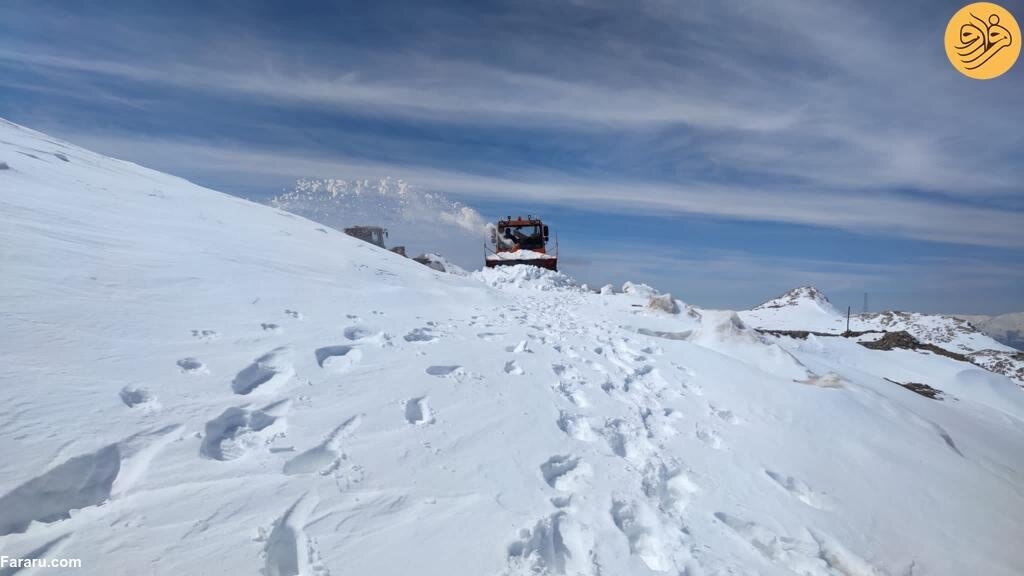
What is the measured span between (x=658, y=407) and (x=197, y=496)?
141 inches

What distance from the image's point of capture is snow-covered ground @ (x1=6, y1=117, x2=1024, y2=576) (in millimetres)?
2182

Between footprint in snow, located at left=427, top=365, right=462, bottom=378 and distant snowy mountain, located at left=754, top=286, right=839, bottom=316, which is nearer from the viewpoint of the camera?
footprint in snow, located at left=427, top=365, right=462, bottom=378

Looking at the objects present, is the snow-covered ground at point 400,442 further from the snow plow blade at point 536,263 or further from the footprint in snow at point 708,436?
the snow plow blade at point 536,263

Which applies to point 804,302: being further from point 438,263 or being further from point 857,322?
point 438,263

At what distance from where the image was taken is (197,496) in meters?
2.23

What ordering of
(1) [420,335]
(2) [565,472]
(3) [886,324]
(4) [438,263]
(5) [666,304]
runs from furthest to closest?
(3) [886,324], (4) [438,263], (5) [666,304], (1) [420,335], (2) [565,472]

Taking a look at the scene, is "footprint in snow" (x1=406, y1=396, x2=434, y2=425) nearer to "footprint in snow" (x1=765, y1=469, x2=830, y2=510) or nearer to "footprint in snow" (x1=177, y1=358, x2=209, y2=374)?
"footprint in snow" (x1=177, y1=358, x2=209, y2=374)

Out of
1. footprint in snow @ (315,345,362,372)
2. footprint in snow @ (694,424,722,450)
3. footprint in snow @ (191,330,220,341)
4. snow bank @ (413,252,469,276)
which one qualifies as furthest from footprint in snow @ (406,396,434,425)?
snow bank @ (413,252,469,276)

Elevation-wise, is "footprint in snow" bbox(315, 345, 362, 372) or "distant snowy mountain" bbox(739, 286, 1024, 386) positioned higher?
"footprint in snow" bbox(315, 345, 362, 372)

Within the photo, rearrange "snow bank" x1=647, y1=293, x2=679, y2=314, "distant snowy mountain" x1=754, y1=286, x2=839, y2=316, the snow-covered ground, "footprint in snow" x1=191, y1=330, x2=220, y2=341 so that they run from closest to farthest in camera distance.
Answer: the snow-covered ground → "footprint in snow" x1=191, y1=330, x2=220, y2=341 → "snow bank" x1=647, y1=293, x2=679, y2=314 → "distant snowy mountain" x1=754, y1=286, x2=839, y2=316

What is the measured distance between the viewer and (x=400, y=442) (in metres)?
2.98

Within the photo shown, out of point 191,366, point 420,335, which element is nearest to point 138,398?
point 191,366

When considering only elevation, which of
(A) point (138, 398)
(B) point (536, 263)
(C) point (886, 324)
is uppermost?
(B) point (536, 263)

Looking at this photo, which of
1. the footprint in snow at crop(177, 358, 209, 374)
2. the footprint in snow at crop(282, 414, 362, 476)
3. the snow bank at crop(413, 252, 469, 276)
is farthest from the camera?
the snow bank at crop(413, 252, 469, 276)
